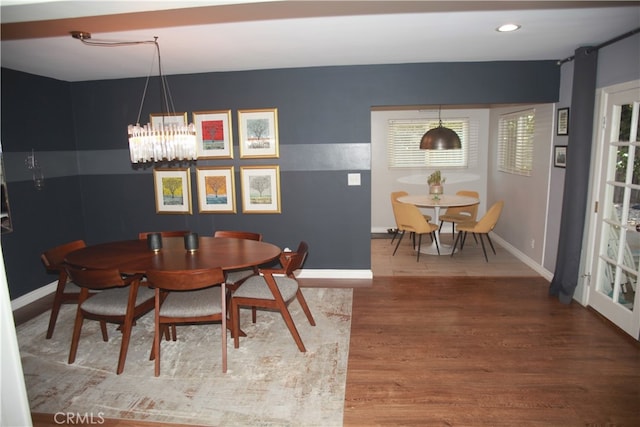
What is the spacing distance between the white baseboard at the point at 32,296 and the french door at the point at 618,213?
227 inches

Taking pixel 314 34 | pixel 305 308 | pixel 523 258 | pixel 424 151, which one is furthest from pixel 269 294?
pixel 424 151

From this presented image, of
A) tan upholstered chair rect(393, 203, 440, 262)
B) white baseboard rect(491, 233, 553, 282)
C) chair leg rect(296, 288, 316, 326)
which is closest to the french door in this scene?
white baseboard rect(491, 233, 553, 282)

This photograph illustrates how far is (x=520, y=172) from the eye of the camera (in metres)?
5.82

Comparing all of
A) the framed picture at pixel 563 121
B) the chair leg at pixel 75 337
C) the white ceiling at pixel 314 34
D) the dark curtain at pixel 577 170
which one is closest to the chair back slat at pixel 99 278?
the chair leg at pixel 75 337

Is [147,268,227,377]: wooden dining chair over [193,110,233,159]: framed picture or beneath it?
beneath

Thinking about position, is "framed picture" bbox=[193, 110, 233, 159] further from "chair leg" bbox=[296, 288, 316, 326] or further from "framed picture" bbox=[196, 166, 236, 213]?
"chair leg" bbox=[296, 288, 316, 326]

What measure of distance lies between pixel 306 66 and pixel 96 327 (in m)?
3.44

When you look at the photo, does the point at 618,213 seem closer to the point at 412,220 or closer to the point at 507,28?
the point at 507,28

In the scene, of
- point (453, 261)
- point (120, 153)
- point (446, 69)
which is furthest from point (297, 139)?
point (453, 261)

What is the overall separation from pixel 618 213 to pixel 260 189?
11.9 feet

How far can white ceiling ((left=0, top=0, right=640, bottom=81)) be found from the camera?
8.96ft

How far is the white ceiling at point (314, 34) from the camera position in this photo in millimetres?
2730

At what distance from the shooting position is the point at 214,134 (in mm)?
5062

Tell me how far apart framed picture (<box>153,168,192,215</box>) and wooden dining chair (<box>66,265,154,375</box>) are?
6.52 ft
